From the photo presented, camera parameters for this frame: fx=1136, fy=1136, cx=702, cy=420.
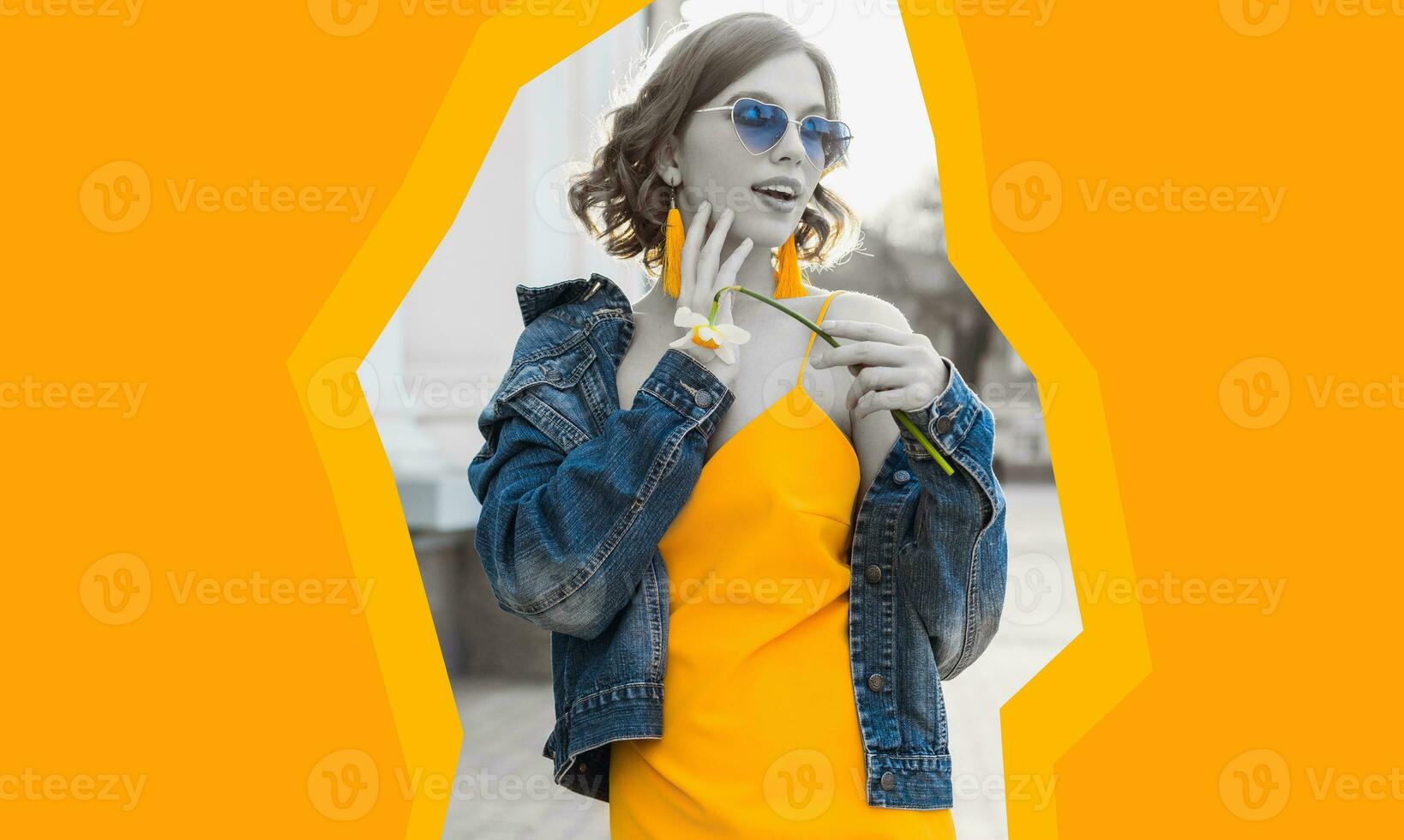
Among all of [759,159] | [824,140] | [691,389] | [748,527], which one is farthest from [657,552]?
[824,140]

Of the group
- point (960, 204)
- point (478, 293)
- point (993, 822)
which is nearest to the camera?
point (960, 204)

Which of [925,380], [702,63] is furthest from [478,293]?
[925,380]

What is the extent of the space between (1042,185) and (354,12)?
1655 millimetres

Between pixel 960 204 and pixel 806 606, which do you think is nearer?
pixel 806 606

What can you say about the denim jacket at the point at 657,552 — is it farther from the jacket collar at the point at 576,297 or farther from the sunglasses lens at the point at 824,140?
the sunglasses lens at the point at 824,140

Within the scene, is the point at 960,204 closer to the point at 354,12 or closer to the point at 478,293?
the point at 354,12

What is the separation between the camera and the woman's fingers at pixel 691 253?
2051 mm

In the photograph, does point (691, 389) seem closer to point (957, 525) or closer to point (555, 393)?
point (555, 393)

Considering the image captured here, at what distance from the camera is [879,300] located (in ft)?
7.11

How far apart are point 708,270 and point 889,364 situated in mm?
379

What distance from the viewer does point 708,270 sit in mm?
2035

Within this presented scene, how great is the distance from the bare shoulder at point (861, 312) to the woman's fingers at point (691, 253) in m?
0.26

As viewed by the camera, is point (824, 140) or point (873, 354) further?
point (824, 140)

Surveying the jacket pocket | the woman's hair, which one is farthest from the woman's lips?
the jacket pocket
